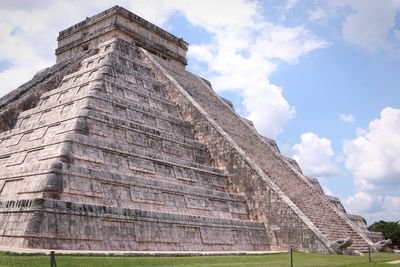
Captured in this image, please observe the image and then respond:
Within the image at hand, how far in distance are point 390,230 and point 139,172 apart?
85.1 feet

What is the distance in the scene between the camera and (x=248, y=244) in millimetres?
14102

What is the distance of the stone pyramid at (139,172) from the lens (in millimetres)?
10297

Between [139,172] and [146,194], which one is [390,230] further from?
[146,194]

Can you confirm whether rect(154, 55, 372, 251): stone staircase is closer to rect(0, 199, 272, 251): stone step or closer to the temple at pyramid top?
the temple at pyramid top

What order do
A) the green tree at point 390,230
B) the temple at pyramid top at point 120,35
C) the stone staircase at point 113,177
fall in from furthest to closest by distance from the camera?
the green tree at point 390,230
the temple at pyramid top at point 120,35
the stone staircase at point 113,177

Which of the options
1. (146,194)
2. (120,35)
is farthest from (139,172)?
(120,35)

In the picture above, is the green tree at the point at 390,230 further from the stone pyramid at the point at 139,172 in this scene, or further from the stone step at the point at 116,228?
the stone step at the point at 116,228

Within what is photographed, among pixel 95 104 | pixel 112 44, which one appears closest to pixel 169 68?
pixel 112 44

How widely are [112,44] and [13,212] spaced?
12.5 meters

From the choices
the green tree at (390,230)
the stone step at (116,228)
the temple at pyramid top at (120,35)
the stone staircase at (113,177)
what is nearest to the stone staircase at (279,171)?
the stone staircase at (113,177)

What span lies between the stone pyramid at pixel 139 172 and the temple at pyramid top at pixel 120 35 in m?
1.62

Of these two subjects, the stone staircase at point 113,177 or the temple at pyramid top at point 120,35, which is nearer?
the stone staircase at point 113,177

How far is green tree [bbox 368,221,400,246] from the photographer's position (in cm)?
3197

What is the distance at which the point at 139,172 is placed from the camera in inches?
516
